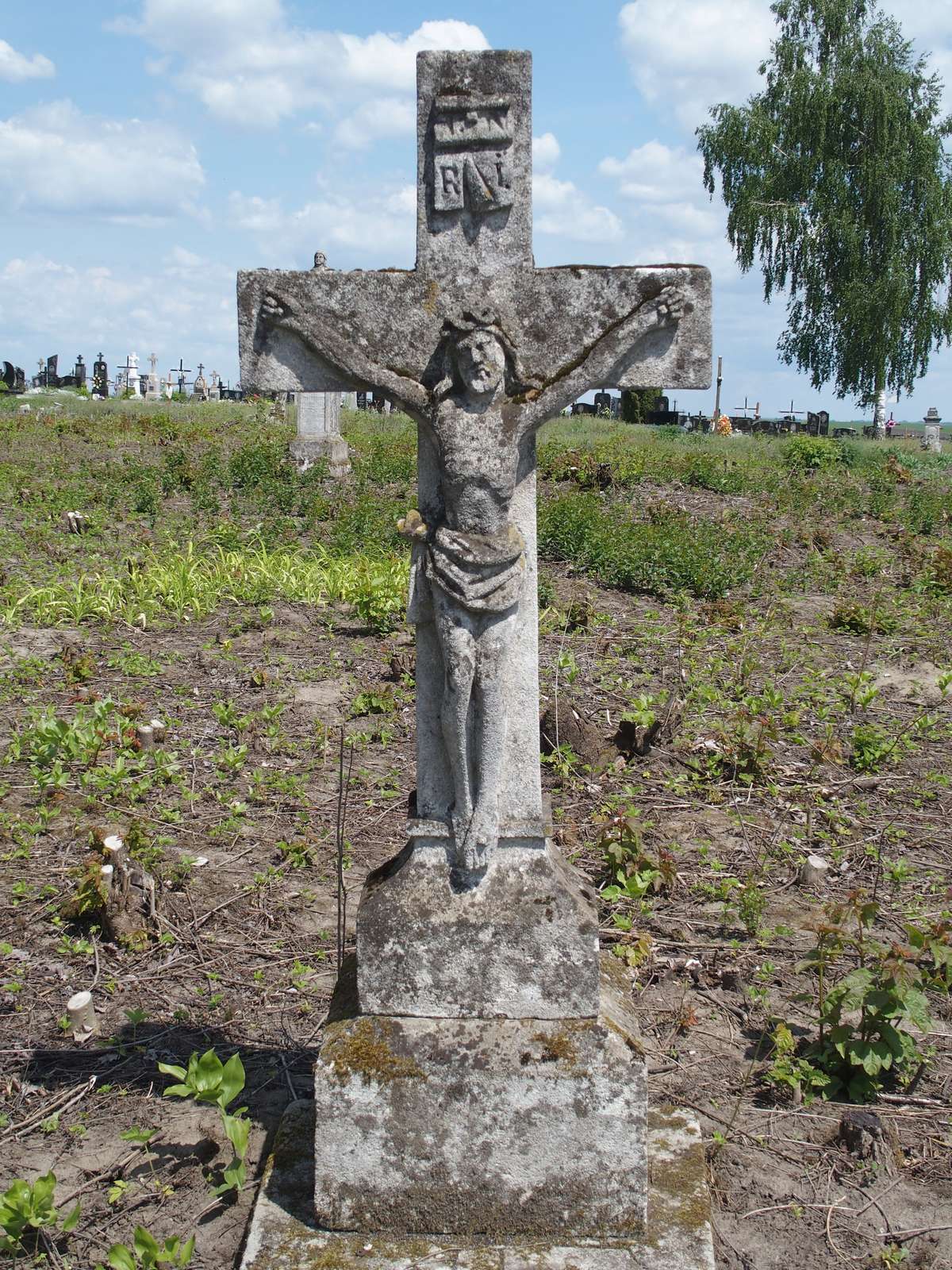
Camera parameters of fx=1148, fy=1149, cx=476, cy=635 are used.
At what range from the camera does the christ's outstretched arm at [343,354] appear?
123 inches

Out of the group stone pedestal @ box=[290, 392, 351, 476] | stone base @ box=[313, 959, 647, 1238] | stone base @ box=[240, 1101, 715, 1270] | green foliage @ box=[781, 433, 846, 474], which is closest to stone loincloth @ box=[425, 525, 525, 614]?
stone base @ box=[313, 959, 647, 1238]

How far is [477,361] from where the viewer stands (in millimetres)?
3010

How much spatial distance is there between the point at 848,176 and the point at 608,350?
30.7 meters

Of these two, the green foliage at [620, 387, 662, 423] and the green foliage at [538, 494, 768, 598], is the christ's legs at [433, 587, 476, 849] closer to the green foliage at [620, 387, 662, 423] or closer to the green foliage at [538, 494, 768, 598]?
the green foliage at [538, 494, 768, 598]

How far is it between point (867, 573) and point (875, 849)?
5.61m

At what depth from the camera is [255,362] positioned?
326 cm

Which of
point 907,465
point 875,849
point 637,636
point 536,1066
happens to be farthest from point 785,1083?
point 907,465

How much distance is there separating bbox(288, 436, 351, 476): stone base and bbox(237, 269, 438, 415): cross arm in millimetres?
12250

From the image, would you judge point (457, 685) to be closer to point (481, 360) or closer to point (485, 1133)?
point (481, 360)

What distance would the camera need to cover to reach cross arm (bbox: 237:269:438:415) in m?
3.13

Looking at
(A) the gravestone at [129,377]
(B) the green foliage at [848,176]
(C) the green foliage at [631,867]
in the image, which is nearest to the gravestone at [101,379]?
(A) the gravestone at [129,377]

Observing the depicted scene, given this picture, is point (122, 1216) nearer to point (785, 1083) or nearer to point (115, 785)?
point (785, 1083)

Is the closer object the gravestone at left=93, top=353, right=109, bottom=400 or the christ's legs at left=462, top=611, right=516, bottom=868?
the christ's legs at left=462, top=611, right=516, bottom=868

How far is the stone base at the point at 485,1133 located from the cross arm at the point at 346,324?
1.77 meters
